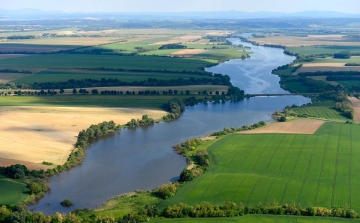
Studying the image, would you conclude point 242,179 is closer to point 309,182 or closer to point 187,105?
point 309,182

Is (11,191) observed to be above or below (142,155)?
above

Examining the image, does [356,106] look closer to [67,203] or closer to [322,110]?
[322,110]

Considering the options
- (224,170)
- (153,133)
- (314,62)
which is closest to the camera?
(224,170)

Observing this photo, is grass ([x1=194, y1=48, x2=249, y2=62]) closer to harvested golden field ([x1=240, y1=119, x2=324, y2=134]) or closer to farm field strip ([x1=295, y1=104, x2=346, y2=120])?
farm field strip ([x1=295, y1=104, x2=346, y2=120])

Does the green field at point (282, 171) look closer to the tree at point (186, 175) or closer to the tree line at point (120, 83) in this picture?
the tree at point (186, 175)

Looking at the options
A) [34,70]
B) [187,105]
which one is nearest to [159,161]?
[187,105]

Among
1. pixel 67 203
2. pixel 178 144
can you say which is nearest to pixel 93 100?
pixel 178 144

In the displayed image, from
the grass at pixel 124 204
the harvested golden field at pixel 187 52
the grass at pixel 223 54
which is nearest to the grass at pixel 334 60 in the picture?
the grass at pixel 223 54
